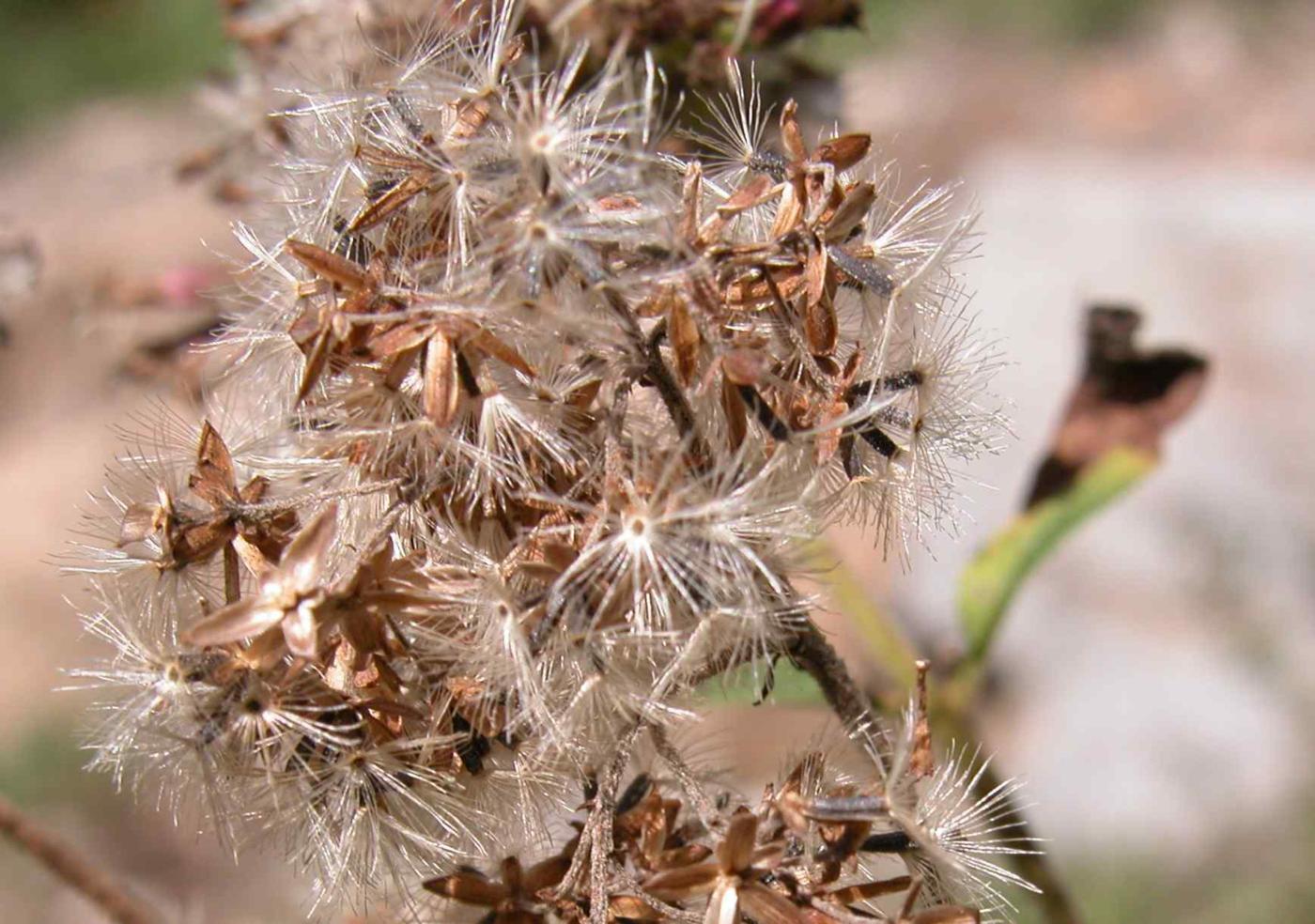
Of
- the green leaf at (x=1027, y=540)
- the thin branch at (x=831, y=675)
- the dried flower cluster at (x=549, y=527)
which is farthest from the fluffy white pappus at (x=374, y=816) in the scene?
the green leaf at (x=1027, y=540)

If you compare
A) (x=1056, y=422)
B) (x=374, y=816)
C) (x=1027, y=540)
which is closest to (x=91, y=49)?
(x=1056, y=422)

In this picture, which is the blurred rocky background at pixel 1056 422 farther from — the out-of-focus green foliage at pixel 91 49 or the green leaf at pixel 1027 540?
the out-of-focus green foliage at pixel 91 49

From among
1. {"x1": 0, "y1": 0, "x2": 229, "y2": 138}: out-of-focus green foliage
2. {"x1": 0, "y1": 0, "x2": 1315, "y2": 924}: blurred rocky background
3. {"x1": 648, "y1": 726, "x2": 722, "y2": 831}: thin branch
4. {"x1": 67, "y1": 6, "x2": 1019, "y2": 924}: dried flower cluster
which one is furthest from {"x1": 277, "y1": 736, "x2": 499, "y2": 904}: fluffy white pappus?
{"x1": 0, "y1": 0, "x2": 229, "y2": 138}: out-of-focus green foliage

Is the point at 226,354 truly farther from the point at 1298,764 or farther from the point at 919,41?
the point at 919,41

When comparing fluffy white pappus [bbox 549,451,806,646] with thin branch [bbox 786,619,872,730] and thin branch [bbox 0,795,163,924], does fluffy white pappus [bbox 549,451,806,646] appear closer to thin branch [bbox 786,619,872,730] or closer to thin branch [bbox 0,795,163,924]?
thin branch [bbox 786,619,872,730]

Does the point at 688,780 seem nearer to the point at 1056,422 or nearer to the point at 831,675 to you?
the point at 831,675

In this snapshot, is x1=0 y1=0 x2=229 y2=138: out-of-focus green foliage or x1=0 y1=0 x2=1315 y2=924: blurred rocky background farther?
x1=0 y1=0 x2=229 y2=138: out-of-focus green foliage

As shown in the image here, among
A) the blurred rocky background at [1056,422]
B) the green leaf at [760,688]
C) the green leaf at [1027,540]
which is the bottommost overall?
the blurred rocky background at [1056,422]
